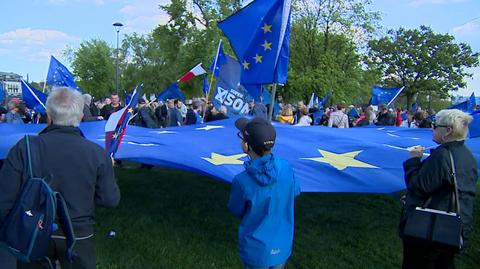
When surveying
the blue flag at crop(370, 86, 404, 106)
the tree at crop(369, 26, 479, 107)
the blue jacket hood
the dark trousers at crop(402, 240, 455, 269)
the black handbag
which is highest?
the tree at crop(369, 26, 479, 107)

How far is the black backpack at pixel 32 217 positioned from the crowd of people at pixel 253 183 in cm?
6

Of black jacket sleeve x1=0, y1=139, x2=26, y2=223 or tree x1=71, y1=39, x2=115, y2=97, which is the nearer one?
black jacket sleeve x1=0, y1=139, x2=26, y2=223

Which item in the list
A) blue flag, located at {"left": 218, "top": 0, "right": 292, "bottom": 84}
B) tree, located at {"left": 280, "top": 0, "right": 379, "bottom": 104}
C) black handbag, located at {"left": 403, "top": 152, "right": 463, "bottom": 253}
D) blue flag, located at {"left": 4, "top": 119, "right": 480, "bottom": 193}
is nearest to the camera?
black handbag, located at {"left": 403, "top": 152, "right": 463, "bottom": 253}

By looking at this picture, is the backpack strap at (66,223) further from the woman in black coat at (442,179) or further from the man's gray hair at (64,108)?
the woman in black coat at (442,179)

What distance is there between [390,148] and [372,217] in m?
1.68

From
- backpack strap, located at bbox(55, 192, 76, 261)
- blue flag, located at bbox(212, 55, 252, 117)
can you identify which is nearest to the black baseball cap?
backpack strap, located at bbox(55, 192, 76, 261)

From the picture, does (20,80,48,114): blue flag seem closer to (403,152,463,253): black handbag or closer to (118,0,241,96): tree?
(403,152,463,253): black handbag

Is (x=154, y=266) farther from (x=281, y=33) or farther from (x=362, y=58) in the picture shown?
(x=362, y=58)

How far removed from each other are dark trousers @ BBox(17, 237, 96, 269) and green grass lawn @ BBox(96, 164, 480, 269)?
204 cm

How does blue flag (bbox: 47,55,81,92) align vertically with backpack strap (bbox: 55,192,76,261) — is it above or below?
above

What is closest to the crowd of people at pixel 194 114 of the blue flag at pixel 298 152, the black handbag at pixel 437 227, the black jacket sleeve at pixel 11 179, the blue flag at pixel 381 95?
the blue flag at pixel 298 152

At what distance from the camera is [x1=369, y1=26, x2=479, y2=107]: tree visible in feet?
132

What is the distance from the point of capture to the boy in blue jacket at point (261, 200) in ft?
9.67

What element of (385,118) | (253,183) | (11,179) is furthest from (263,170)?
(385,118)
